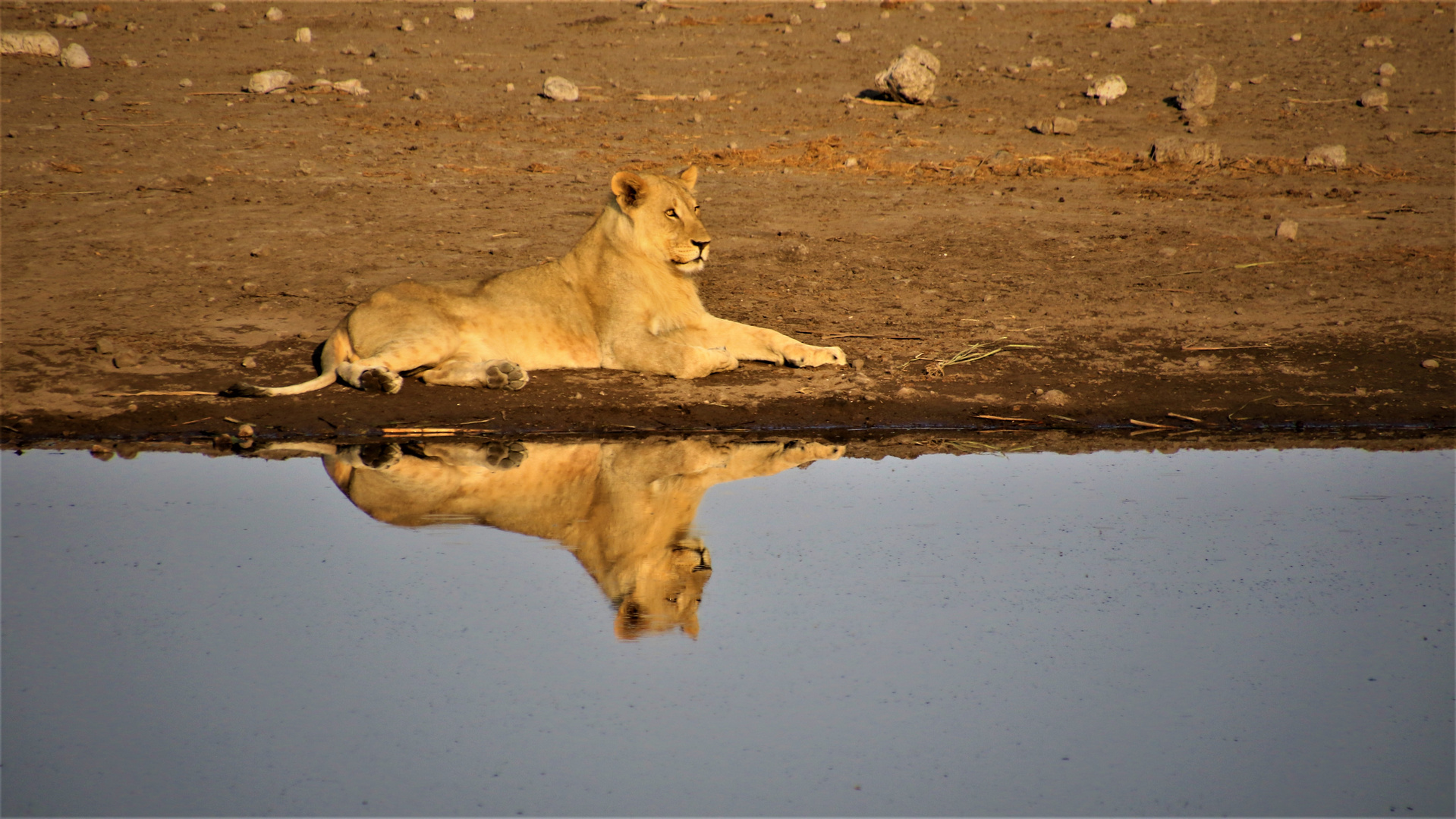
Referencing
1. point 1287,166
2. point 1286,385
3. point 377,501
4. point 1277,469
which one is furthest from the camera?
point 1287,166

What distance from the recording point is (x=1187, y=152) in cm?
1215

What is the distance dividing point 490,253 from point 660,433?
12.2 feet

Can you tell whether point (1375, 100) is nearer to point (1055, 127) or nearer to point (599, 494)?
point (1055, 127)

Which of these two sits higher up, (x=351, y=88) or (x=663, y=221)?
(x=351, y=88)

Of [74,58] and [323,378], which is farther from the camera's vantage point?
[74,58]

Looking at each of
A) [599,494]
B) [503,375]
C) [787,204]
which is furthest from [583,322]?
[787,204]

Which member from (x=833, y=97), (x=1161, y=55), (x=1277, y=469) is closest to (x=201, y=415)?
(x=1277, y=469)

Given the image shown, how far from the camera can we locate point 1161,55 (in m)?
15.0

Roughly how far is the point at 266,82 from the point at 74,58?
2.29 m

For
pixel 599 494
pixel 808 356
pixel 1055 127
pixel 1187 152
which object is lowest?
pixel 599 494

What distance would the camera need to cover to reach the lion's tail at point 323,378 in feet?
20.9

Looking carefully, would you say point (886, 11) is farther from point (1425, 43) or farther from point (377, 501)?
point (377, 501)

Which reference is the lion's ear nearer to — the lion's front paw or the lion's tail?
the lion's front paw

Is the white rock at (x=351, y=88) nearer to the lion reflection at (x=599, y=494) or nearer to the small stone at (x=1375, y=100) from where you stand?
the lion reflection at (x=599, y=494)
